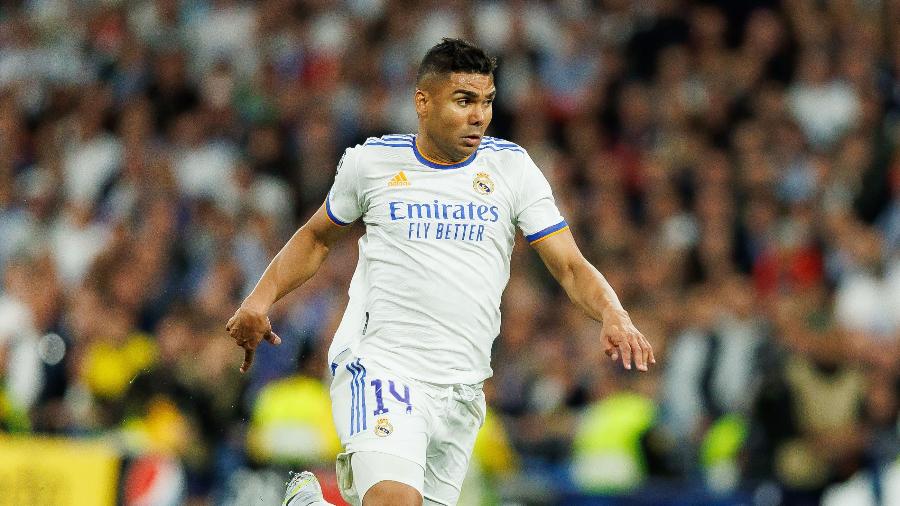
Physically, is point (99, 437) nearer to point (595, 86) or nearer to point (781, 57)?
point (595, 86)

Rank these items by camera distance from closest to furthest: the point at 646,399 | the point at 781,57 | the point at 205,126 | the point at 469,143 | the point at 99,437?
the point at 469,143 → the point at 646,399 → the point at 99,437 → the point at 781,57 → the point at 205,126

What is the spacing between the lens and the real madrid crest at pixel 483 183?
688 cm

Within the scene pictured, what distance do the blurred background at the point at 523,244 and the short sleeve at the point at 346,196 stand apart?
454cm

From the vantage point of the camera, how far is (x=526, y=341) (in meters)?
12.7

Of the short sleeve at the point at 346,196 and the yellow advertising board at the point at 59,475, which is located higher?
the short sleeve at the point at 346,196

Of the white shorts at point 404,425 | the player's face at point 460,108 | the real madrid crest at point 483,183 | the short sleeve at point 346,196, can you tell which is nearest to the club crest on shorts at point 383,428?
the white shorts at point 404,425

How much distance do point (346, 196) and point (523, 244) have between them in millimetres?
6939

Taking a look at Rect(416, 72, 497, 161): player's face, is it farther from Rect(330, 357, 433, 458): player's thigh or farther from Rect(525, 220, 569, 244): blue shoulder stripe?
Rect(330, 357, 433, 458): player's thigh

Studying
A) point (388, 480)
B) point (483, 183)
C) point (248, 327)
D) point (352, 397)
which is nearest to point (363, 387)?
point (352, 397)

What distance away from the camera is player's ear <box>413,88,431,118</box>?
6850 millimetres

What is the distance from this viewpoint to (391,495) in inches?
254

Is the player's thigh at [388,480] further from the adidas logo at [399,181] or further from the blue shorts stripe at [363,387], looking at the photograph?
the adidas logo at [399,181]

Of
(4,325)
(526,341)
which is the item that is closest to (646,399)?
(526,341)

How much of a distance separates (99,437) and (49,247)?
3573 mm
